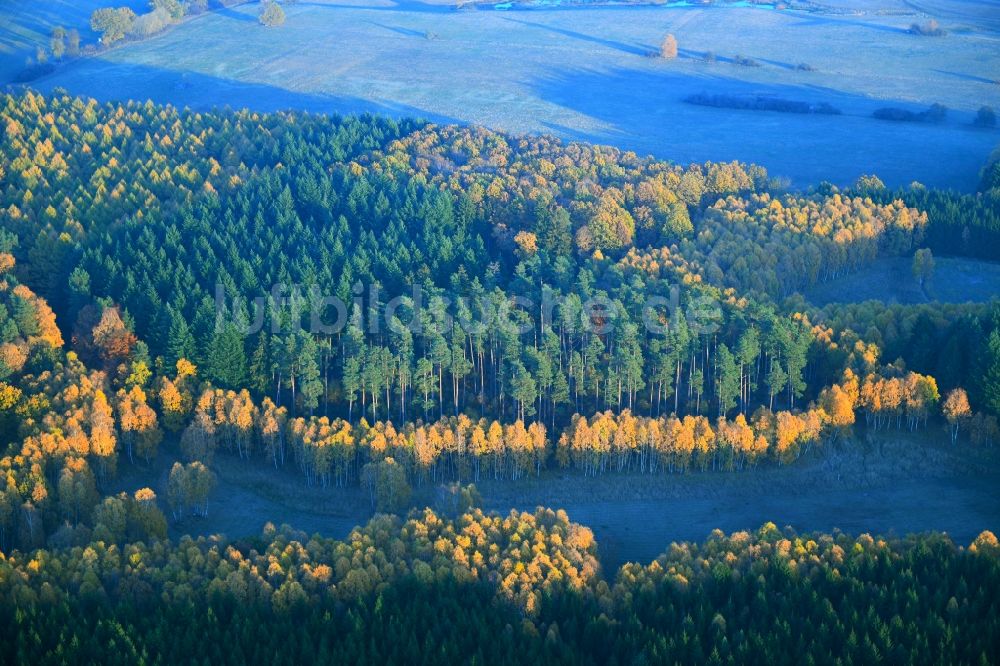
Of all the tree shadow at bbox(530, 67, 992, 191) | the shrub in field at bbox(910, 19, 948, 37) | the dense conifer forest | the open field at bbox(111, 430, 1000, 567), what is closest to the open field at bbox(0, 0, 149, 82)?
the dense conifer forest

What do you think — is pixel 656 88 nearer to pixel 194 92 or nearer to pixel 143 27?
pixel 194 92

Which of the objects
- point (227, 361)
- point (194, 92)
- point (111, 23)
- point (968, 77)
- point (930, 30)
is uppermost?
point (930, 30)

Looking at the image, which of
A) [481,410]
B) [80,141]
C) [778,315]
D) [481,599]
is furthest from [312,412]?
[80,141]

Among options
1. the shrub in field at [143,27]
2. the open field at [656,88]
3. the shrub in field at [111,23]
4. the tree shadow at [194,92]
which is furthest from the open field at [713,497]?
the shrub in field at [143,27]

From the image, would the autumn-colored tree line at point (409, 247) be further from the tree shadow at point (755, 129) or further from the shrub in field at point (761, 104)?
the shrub in field at point (761, 104)

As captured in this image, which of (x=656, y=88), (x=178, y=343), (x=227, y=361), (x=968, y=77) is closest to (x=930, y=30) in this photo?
(x=968, y=77)

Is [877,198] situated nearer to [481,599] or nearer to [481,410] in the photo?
[481,410]
